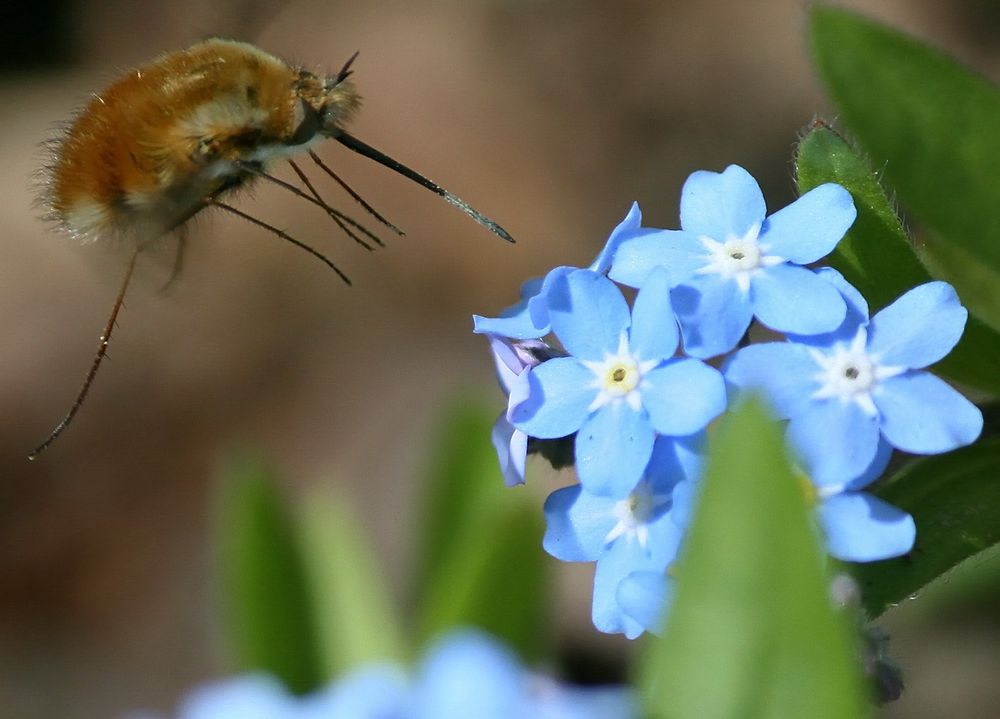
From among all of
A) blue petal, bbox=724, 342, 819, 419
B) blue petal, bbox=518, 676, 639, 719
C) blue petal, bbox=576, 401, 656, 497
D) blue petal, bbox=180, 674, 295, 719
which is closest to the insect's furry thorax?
blue petal, bbox=576, 401, 656, 497

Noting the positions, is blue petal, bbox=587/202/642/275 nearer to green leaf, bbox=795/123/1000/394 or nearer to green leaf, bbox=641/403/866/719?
green leaf, bbox=795/123/1000/394

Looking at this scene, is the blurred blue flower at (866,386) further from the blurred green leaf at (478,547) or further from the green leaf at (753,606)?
the blurred green leaf at (478,547)

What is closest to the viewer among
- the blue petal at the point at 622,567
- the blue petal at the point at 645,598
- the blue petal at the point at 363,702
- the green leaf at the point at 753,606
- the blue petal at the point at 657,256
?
the green leaf at the point at 753,606

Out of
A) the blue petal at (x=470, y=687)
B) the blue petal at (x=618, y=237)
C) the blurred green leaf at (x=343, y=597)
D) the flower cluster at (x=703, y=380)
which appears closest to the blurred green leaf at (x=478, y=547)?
the blurred green leaf at (x=343, y=597)

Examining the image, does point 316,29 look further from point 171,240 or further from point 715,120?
point 171,240

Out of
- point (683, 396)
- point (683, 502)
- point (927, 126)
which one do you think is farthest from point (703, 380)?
point (927, 126)
